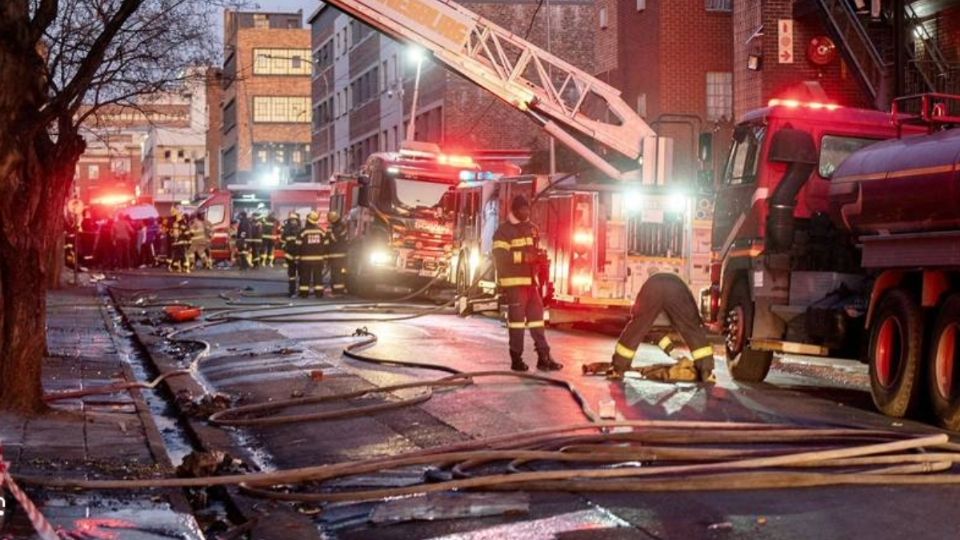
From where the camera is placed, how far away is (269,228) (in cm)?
4834

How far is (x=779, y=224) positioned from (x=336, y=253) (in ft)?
59.5

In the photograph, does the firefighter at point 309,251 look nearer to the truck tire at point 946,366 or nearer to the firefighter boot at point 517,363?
the firefighter boot at point 517,363

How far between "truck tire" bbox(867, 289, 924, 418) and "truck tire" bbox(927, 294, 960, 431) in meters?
0.21

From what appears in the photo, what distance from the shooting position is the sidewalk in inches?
318

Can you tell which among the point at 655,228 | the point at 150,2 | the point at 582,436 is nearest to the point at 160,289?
the point at 150,2

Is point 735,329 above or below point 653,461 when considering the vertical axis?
above

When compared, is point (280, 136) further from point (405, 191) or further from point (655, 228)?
point (655, 228)

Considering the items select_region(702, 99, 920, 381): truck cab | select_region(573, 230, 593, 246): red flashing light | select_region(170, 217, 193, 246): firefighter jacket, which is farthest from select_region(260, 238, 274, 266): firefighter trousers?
select_region(702, 99, 920, 381): truck cab

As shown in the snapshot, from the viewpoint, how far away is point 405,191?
32.0 m

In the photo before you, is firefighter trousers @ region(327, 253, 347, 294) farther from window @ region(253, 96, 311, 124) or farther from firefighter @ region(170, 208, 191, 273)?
window @ region(253, 96, 311, 124)

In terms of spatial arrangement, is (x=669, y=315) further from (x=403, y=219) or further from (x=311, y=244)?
(x=311, y=244)

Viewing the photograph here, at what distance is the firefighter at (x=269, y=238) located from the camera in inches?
1893

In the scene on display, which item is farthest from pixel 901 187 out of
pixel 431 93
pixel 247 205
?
pixel 247 205

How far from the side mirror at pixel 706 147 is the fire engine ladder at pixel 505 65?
337 inches
